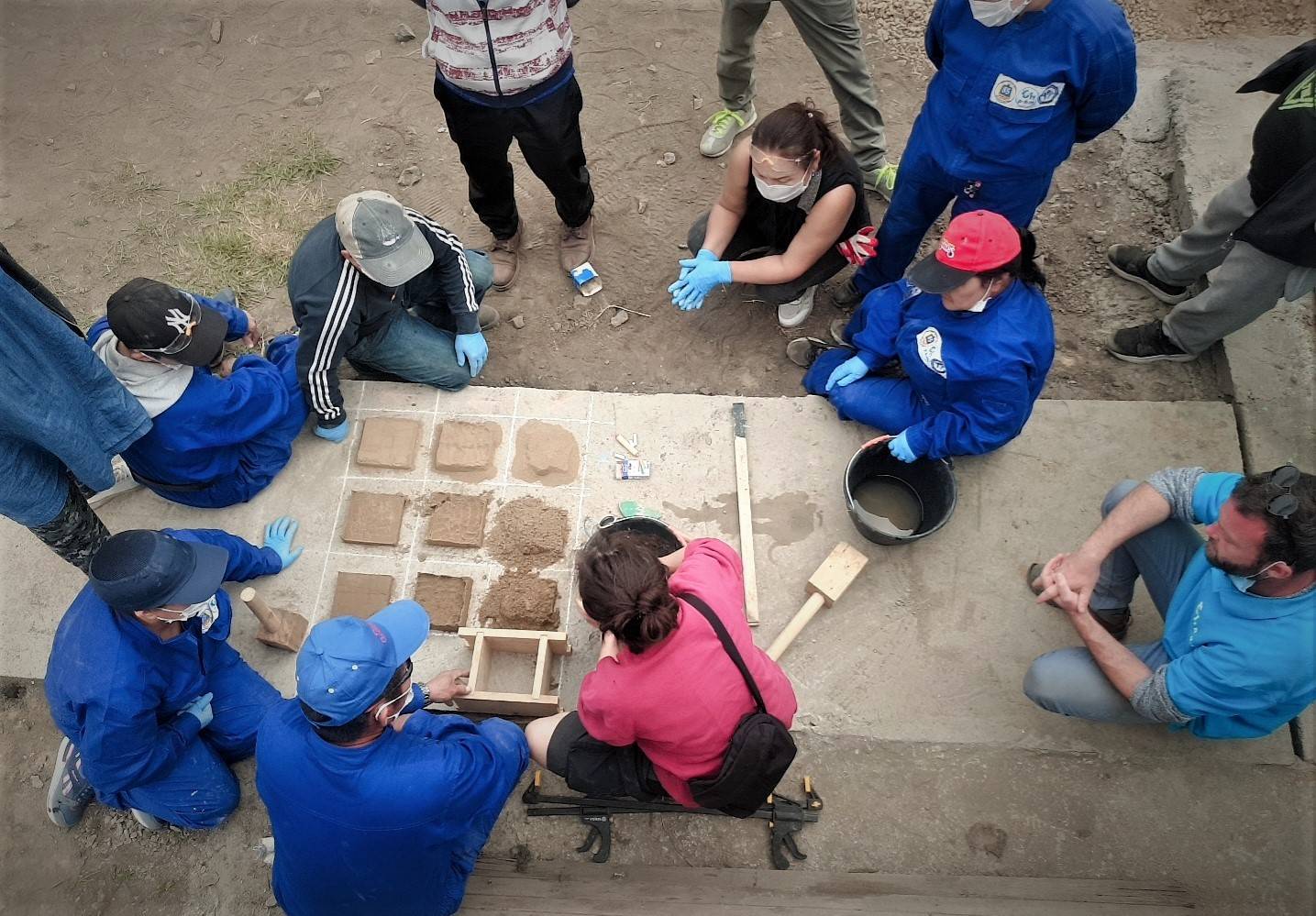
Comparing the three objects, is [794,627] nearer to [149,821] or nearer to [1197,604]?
[1197,604]

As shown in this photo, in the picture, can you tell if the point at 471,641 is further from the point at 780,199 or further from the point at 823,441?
the point at 780,199

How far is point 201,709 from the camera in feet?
9.16

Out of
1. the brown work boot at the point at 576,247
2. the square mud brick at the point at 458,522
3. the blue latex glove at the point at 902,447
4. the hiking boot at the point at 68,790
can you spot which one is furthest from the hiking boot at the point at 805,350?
the hiking boot at the point at 68,790

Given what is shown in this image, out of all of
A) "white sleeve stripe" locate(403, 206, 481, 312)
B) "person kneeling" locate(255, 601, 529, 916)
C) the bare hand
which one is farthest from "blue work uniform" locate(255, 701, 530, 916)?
"white sleeve stripe" locate(403, 206, 481, 312)

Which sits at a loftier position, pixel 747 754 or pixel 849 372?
pixel 849 372

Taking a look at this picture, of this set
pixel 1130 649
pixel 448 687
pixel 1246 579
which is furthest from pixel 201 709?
pixel 1246 579

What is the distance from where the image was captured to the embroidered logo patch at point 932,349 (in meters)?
3.09

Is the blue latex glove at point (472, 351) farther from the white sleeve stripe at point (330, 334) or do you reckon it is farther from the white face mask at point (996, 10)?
the white face mask at point (996, 10)

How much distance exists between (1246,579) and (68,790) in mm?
4004

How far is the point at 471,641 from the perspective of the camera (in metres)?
3.02

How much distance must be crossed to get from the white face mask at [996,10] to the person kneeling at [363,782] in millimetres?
2839

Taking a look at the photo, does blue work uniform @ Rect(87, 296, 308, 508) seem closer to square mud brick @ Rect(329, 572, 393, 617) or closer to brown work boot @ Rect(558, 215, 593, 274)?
square mud brick @ Rect(329, 572, 393, 617)

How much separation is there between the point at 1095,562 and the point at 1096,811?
916 mm

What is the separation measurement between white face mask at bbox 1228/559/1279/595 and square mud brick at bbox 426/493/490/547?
8.53 feet
